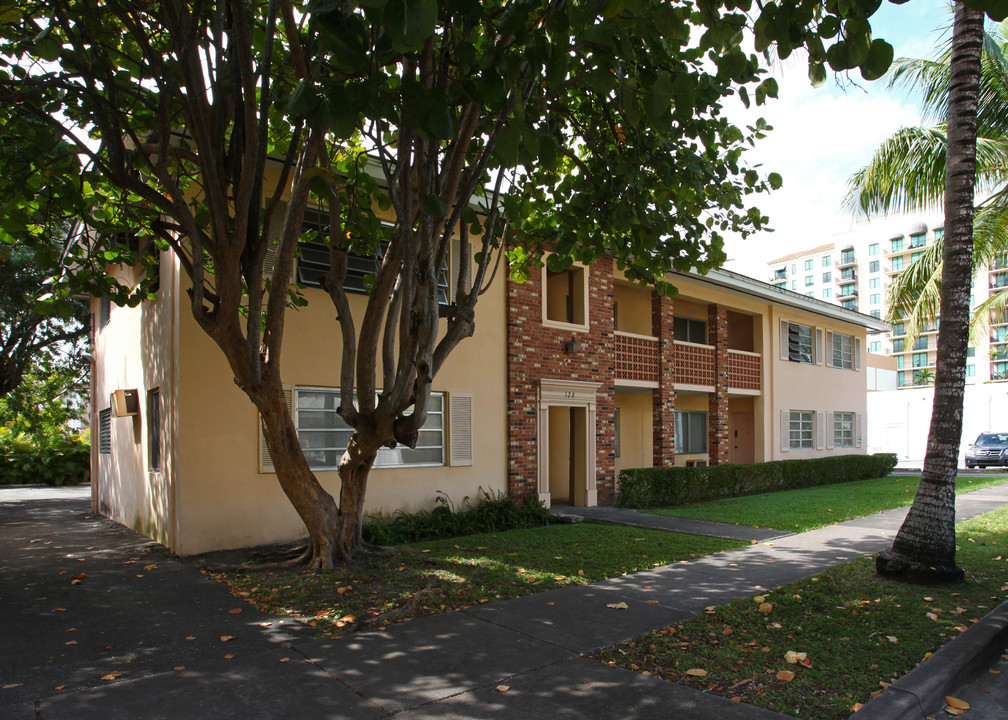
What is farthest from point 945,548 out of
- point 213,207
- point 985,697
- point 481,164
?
point 213,207

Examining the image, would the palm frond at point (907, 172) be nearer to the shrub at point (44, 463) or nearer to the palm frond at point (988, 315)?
the palm frond at point (988, 315)

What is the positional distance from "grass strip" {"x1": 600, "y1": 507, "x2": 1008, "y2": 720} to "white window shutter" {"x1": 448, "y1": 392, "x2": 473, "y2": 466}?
20.5 feet

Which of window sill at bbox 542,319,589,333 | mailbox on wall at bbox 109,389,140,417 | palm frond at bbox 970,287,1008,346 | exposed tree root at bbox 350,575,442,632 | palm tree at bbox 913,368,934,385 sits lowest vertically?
exposed tree root at bbox 350,575,442,632

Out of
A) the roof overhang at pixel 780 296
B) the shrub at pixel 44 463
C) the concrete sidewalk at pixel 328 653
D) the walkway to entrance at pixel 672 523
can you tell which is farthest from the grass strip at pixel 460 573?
the shrub at pixel 44 463

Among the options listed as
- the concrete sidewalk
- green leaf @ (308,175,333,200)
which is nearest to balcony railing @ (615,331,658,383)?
the concrete sidewalk

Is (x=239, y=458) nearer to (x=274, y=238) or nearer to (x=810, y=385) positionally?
(x=274, y=238)

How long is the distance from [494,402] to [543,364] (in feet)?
4.91

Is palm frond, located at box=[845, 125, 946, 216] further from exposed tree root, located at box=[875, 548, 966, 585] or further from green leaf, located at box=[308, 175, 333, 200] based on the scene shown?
green leaf, located at box=[308, 175, 333, 200]

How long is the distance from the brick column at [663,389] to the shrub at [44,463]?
63.1ft

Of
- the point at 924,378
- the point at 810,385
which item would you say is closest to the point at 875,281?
the point at 924,378

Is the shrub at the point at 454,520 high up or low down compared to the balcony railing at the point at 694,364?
down

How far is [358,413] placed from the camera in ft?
25.9

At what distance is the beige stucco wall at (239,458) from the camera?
9328 mm

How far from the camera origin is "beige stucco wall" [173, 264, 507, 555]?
Result: 367 inches
